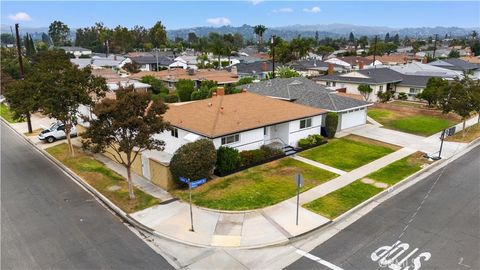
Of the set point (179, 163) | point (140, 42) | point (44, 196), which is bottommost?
point (44, 196)

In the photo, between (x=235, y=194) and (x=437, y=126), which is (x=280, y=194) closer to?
(x=235, y=194)

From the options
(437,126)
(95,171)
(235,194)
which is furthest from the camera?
(437,126)

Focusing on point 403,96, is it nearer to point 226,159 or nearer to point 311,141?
point 311,141

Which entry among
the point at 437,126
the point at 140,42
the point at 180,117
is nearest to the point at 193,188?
the point at 180,117

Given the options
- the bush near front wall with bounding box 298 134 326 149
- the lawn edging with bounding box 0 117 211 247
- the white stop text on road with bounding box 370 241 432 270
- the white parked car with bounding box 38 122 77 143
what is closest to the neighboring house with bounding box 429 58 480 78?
the bush near front wall with bounding box 298 134 326 149

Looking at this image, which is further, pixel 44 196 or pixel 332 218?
pixel 44 196

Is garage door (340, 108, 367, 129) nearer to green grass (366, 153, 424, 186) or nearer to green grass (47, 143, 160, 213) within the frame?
green grass (366, 153, 424, 186)
